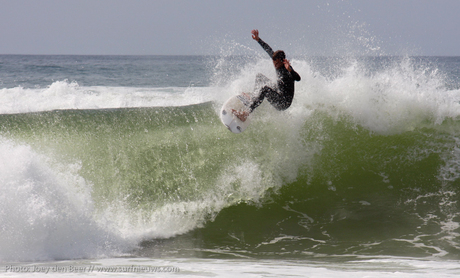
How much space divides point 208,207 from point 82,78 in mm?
18334

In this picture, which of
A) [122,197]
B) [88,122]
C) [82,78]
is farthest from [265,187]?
[82,78]

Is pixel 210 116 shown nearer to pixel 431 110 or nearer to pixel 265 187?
pixel 265 187

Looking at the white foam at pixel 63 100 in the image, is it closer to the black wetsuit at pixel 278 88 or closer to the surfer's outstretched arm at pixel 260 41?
the black wetsuit at pixel 278 88

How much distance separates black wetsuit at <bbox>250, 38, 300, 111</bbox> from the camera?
4.94m

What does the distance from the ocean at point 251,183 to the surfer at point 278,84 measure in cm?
75

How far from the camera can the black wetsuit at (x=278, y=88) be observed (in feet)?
16.2

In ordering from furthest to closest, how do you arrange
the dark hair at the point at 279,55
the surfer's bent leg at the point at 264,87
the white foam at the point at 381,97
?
the white foam at the point at 381,97 → the surfer's bent leg at the point at 264,87 → the dark hair at the point at 279,55

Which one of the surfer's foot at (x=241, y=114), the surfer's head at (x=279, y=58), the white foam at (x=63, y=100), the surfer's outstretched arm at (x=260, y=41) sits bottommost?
the surfer's foot at (x=241, y=114)

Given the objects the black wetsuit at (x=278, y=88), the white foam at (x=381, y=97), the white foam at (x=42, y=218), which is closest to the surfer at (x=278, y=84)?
the black wetsuit at (x=278, y=88)

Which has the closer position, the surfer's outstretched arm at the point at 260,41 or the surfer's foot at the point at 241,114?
the surfer's outstretched arm at the point at 260,41

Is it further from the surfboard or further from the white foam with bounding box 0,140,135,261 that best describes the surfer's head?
the white foam with bounding box 0,140,135,261

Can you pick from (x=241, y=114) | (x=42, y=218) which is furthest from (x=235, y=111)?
(x=42, y=218)

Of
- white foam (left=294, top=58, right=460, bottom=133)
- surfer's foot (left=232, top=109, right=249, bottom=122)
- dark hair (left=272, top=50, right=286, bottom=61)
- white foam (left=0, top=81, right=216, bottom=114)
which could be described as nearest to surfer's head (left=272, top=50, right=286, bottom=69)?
dark hair (left=272, top=50, right=286, bottom=61)

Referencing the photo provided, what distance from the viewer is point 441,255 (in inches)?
150
